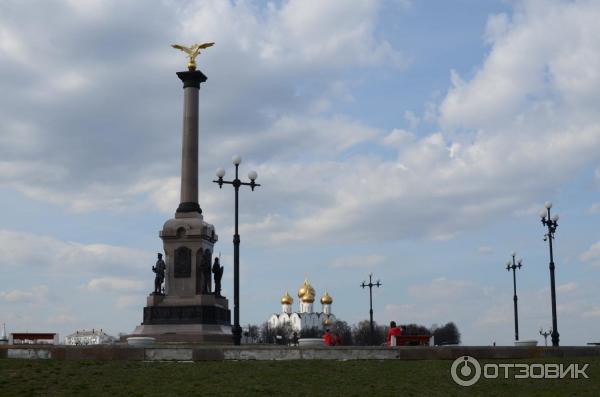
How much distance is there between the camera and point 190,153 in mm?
42312

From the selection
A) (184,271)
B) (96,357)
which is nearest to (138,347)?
(96,357)

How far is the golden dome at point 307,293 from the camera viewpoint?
15012cm

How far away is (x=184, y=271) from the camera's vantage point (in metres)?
40.8

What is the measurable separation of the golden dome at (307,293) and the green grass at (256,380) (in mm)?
128010

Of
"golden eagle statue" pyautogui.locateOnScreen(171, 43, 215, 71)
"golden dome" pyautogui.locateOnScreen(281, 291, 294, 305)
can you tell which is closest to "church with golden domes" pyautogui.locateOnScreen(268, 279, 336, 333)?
"golden dome" pyautogui.locateOnScreen(281, 291, 294, 305)

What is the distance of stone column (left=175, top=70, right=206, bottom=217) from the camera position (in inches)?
1658

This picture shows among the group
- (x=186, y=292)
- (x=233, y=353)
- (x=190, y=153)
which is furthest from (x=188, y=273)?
(x=233, y=353)

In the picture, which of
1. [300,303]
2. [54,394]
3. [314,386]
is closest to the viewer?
[54,394]

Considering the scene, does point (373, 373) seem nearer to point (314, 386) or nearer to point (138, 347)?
point (314, 386)

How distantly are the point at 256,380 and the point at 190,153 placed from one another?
24072 mm

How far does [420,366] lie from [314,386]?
4252 mm

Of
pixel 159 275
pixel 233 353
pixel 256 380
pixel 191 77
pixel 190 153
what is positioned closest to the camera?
pixel 256 380

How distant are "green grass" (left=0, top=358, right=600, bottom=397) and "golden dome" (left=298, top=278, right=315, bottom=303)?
128 m

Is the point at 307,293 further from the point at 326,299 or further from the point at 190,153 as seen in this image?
the point at 190,153
